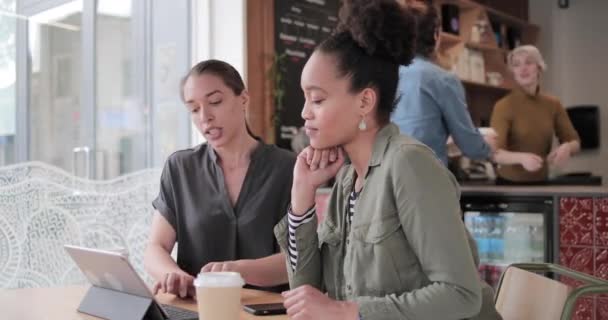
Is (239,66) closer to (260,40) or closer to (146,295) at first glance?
(260,40)

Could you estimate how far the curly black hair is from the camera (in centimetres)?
133

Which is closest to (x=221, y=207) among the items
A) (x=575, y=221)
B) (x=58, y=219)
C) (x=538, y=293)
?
(x=538, y=293)

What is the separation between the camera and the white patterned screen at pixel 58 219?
301 cm

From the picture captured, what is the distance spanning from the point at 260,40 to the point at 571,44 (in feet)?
12.7

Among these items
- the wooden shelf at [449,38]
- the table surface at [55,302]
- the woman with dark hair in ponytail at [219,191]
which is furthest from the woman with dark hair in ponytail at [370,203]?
the wooden shelf at [449,38]

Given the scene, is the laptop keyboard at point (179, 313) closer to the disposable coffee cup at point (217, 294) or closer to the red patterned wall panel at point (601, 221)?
the disposable coffee cup at point (217, 294)

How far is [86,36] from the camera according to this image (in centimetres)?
345

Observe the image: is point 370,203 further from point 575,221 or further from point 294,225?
point 575,221

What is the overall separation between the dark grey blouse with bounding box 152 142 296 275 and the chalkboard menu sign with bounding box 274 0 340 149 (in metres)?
1.86

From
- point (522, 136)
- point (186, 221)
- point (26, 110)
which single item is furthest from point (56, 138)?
point (522, 136)

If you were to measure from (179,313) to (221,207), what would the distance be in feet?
1.81

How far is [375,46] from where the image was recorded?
4.38 ft

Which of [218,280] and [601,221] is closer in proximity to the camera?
[218,280]

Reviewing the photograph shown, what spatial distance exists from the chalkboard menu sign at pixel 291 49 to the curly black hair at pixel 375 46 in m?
2.47
